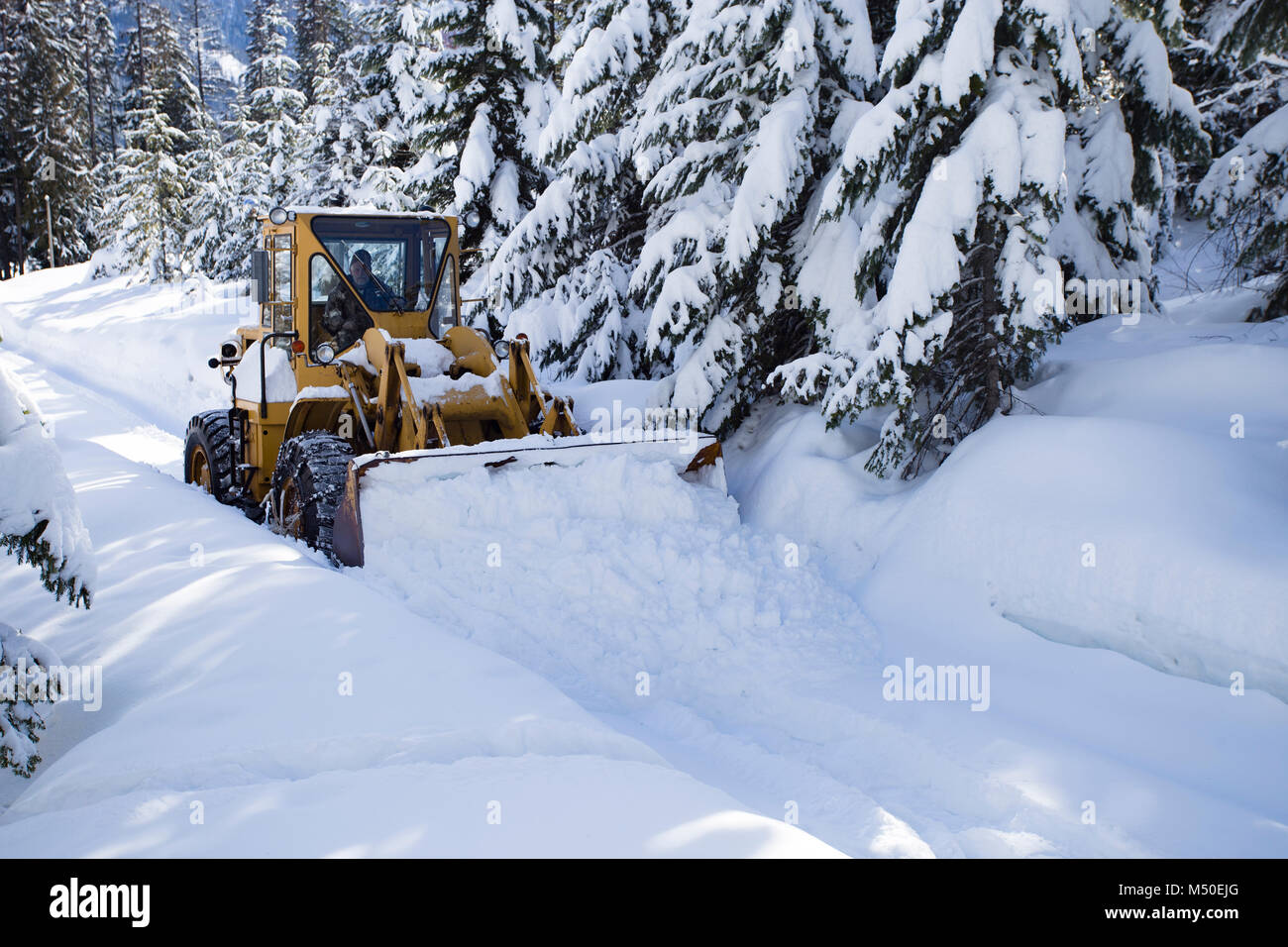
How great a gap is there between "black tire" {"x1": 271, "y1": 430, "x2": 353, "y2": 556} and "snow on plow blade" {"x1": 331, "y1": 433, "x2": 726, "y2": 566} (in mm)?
218

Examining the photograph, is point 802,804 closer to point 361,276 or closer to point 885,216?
point 885,216

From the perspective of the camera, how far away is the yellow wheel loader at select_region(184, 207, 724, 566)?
6.95 meters

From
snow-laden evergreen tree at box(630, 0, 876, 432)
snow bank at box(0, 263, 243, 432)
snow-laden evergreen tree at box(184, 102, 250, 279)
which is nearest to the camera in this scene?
snow-laden evergreen tree at box(630, 0, 876, 432)

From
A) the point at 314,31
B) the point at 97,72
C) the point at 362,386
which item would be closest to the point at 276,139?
the point at 314,31

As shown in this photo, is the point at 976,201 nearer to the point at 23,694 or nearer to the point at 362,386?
the point at 362,386

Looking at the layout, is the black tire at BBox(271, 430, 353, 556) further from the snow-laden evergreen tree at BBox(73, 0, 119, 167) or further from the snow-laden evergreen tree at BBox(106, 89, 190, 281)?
the snow-laden evergreen tree at BBox(73, 0, 119, 167)

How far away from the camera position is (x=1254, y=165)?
757 centimetres

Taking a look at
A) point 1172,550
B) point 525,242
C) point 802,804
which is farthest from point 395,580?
point 525,242

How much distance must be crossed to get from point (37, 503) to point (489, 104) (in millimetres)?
11297

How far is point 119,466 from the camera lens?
834cm

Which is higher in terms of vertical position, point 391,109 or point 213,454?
point 391,109

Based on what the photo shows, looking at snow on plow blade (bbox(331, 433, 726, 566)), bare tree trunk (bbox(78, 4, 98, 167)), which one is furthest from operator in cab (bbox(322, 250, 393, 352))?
bare tree trunk (bbox(78, 4, 98, 167))

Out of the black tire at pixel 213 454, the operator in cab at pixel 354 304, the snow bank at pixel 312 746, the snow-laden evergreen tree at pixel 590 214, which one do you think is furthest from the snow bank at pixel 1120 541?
the black tire at pixel 213 454

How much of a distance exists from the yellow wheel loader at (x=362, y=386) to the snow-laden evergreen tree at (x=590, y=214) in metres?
2.47
